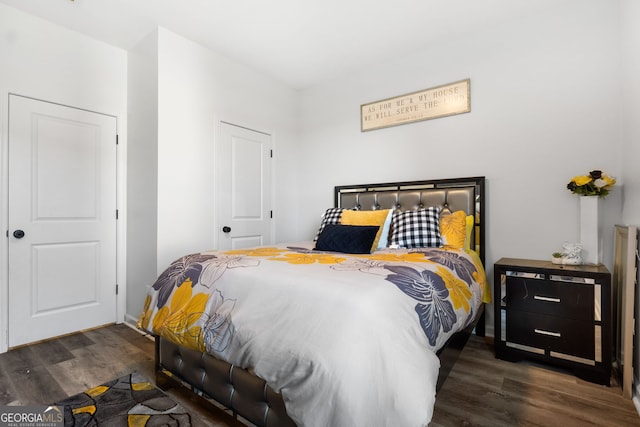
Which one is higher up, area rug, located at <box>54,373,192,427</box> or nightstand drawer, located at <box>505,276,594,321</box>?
nightstand drawer, located at <box>505,276,594,321</box>

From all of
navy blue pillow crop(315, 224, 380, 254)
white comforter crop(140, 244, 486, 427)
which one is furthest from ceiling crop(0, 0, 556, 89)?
white comforter crop(140, 244, 486, 427)

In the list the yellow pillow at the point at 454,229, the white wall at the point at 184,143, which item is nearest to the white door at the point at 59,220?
the white wall at the point at 184,143

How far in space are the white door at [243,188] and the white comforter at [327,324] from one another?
145 cm

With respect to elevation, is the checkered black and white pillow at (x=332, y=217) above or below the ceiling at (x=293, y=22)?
below

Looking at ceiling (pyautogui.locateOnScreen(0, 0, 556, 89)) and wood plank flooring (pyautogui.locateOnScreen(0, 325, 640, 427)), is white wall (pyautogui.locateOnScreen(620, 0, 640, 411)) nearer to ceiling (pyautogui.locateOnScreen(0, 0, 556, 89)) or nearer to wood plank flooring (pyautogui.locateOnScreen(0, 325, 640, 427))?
wood plank flooring (pyautogui.locateOnScreen(0, 325, 640, 427))

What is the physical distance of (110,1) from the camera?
7.90 ft

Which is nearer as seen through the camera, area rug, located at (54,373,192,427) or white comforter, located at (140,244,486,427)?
white comforter, located at (140,244,486,427)

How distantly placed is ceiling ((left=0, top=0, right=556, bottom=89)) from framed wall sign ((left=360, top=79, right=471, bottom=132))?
0.45 m

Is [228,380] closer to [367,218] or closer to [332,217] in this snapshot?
[367,218]

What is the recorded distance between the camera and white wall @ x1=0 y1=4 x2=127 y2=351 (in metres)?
2.42

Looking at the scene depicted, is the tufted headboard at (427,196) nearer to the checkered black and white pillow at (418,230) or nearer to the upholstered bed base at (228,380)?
the checkered black and white pillow at (418,230)

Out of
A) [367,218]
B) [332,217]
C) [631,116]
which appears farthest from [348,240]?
[631,116]

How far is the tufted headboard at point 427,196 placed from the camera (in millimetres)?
2701

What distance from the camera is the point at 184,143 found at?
2.91 metres
